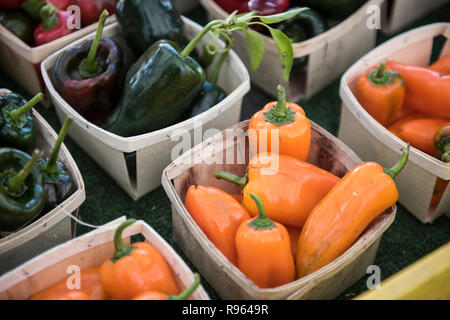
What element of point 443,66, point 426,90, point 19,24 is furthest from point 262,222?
point 19,24

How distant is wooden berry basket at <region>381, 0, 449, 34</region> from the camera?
6.15 ft

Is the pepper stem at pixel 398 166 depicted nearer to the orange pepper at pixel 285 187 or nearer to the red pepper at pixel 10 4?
the orange pepper at pixel 285 187

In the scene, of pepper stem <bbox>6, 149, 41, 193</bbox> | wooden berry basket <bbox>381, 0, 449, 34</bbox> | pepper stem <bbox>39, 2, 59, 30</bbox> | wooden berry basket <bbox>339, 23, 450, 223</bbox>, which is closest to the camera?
pepper stem <bbox>6, 149, 41, 193</bbox>

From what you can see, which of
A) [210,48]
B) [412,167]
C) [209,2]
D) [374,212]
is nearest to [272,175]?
[374,212]

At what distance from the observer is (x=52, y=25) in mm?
1557

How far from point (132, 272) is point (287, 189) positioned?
1.27 feet

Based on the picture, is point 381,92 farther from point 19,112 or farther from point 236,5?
point 19,112

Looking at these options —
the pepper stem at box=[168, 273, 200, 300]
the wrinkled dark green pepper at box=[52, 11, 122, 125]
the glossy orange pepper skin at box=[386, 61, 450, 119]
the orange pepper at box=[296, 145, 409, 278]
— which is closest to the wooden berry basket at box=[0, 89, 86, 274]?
the wrinkled dark green pepper at box=[52, 11, 122, 125]

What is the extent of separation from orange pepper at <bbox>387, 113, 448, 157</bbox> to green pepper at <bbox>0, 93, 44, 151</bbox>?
956mm

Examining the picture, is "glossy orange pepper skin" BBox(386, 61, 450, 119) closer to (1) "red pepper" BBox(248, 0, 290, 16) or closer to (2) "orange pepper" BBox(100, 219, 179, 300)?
(1) "red pepper" BBox(248, 0, 290, 16)

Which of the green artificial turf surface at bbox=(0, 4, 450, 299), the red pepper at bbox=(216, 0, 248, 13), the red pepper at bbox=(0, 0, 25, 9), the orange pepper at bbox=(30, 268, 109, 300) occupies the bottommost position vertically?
the green artificial turf surface at bbox=(0, 4, 450, 299)

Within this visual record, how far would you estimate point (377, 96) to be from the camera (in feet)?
4.50

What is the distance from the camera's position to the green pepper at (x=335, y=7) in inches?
65.0

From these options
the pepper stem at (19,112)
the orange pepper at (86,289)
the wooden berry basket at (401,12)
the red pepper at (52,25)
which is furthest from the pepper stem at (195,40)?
the wooden berry basket at (401,12)
